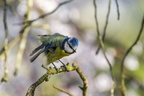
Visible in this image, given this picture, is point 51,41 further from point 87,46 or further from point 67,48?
point 87,46

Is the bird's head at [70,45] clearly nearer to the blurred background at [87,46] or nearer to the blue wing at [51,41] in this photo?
the blue wing at [51,41]

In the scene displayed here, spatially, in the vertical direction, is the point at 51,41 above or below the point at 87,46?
below

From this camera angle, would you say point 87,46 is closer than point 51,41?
No

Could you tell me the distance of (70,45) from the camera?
3.79ft

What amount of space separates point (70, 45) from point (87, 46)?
2961mm

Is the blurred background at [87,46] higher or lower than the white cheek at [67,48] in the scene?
higher

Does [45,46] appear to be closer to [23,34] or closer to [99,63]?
[23,34]

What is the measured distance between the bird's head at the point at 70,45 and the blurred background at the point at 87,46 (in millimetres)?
2556

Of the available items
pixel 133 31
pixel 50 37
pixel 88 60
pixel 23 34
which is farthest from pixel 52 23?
pixel 50 37

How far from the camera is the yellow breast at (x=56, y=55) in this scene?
3.95 feet

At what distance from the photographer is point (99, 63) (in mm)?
4066

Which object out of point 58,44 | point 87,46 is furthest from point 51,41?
point 87,46

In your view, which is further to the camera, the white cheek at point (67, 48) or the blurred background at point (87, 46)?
the blurred background at point (87, 46)

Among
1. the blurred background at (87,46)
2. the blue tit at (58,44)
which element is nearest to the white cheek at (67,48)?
the blue tit at (58,44)
